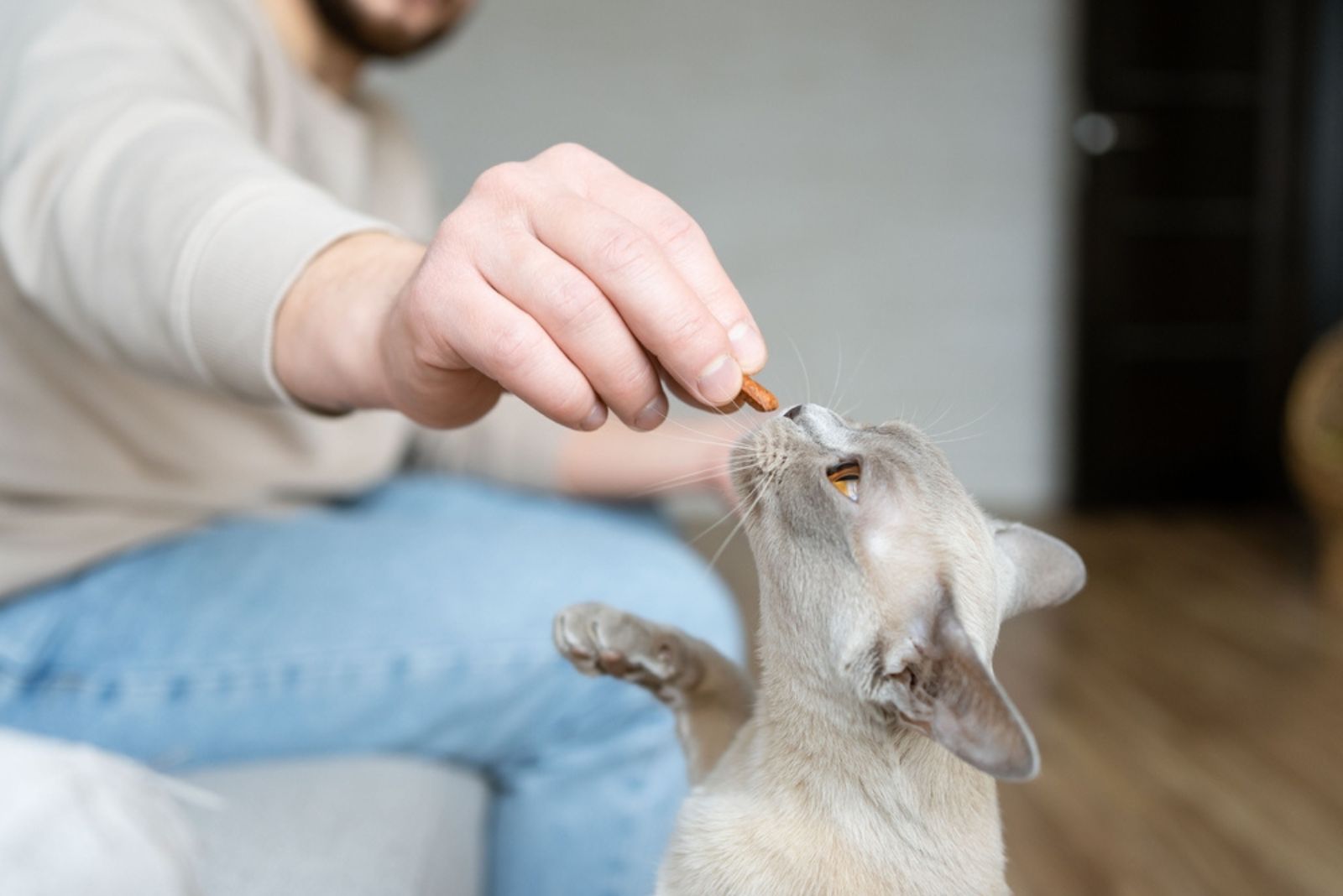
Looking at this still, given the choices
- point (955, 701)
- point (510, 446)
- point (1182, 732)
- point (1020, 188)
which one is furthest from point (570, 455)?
point (1020, 188)

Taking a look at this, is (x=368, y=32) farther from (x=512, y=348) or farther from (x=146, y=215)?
(x=512, y=348)

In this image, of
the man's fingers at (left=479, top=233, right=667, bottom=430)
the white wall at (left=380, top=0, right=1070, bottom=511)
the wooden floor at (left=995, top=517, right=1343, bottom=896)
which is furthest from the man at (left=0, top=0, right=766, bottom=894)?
the white wall at (left=380, top=0, right=1070, bottom=511)

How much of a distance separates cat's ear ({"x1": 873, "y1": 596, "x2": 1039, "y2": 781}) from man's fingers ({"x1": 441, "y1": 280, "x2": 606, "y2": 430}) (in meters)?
0.23

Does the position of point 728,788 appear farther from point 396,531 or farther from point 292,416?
point 292,416

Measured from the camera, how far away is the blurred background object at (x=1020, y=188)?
3.68m

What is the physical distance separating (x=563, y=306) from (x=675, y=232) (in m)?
0.07

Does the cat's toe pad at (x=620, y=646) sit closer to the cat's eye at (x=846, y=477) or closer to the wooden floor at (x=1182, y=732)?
the cat's eye at (x=846, y=477)

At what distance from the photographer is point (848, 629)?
642mm

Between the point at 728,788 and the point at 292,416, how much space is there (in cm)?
72

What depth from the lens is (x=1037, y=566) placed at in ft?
2.37

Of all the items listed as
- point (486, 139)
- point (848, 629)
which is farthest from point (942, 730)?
point (486, 139)

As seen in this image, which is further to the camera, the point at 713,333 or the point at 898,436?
the point at 898,436

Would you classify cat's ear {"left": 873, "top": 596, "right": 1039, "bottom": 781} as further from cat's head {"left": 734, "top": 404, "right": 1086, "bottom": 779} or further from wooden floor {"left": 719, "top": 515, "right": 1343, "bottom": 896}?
wooden floor {"left": 719, "top": 515, "right": 1343, "bottom": 896}

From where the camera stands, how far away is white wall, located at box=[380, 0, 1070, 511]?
3689 millimetres
